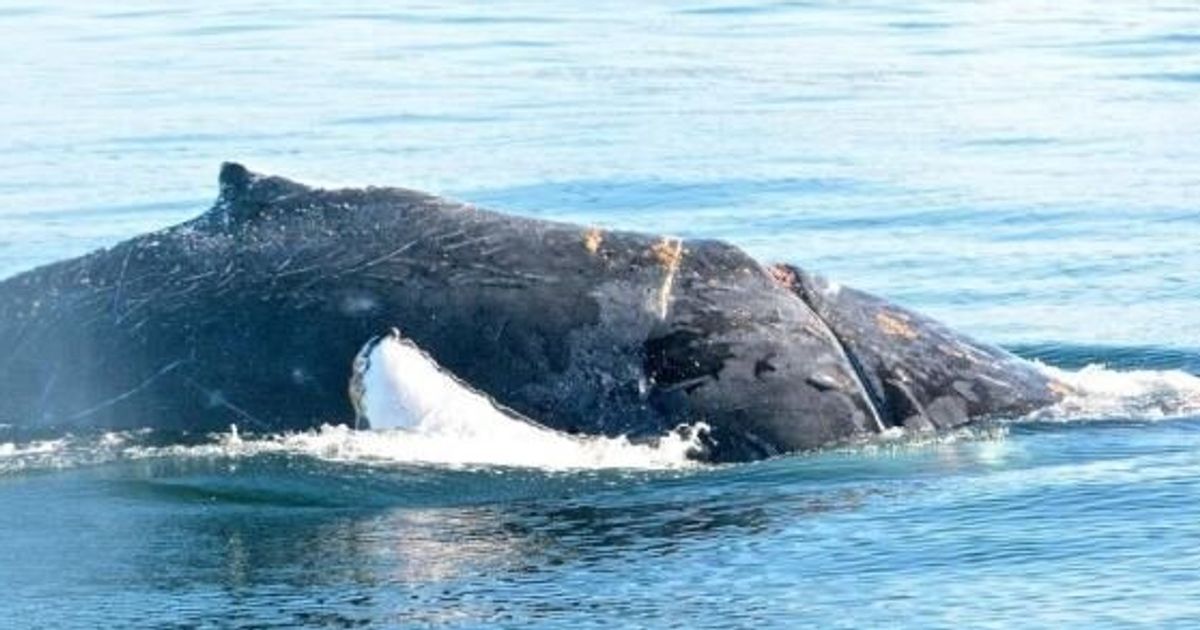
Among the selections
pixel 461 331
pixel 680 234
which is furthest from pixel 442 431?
pixel 680 234

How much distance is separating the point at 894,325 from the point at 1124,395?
1.32 meters

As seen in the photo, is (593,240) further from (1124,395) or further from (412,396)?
(1124,395)

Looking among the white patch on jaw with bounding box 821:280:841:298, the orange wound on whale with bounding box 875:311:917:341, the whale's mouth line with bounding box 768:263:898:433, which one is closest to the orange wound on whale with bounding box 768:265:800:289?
the whale's mouth line with bounding box 768:263:898:433

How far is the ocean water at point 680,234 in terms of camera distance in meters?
10.3

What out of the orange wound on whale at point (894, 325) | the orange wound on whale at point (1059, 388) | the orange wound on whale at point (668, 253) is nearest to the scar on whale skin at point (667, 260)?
the orange wound on whale at point (668, 253)

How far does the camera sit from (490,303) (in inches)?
482

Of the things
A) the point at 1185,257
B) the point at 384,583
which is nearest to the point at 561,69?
the point at 1185,257

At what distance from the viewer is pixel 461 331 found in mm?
12203

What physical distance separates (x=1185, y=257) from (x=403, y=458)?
777 cm

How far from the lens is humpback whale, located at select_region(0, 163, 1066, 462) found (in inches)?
478

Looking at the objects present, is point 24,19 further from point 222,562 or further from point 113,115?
point 222,562

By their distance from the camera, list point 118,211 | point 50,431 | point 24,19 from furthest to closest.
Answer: point 24,19
point 118,211
point 50,431

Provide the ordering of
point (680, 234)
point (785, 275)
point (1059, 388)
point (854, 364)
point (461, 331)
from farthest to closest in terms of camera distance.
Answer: point (680, 234) < point (1059, 388) < point (785, 275) < point (854, 364) < point (461, 331)

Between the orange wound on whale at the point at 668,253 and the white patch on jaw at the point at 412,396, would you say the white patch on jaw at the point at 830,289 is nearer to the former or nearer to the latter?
the orange wound on whale at the point at 668,253
